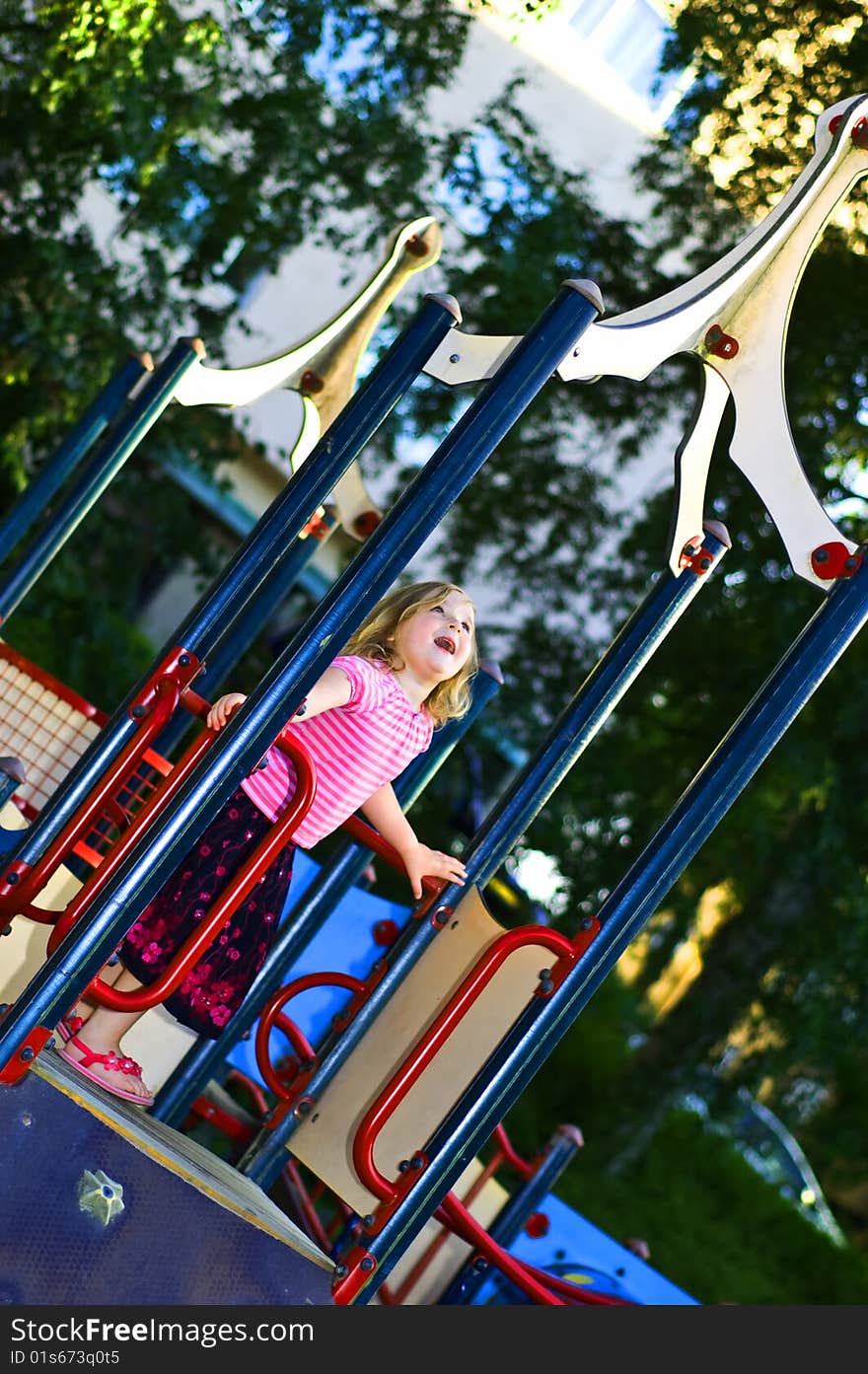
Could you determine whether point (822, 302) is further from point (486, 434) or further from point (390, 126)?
point (486, 434)

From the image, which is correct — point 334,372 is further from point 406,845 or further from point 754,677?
point 754,677

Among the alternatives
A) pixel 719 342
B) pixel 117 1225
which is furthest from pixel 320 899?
pixel 719 342

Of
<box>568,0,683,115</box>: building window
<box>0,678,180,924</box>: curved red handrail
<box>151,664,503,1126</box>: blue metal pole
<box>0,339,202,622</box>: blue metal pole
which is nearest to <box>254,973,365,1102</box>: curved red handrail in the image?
<box>151,664,503,1126</box>: blue metal pole

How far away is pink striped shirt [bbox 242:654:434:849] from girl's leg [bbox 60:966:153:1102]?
0.54 m

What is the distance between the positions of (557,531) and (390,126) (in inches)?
95.3

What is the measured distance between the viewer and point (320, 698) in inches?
123

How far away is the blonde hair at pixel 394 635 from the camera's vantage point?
3432 millimetres

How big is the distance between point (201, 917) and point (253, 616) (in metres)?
1.85

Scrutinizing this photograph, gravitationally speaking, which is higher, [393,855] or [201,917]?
[393,855]

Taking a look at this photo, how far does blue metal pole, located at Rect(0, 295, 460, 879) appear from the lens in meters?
3.23

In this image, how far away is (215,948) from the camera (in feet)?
10.8

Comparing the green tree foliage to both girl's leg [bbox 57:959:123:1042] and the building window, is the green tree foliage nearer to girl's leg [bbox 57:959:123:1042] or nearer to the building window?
the building window

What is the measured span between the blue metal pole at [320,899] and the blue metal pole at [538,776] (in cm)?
43

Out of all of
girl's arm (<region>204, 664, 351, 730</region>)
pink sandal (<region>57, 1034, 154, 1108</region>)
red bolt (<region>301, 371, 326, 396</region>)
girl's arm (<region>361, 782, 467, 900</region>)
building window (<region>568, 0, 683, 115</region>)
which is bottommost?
pink sandal (<region>57, 1034, 154, 1108</region>)
